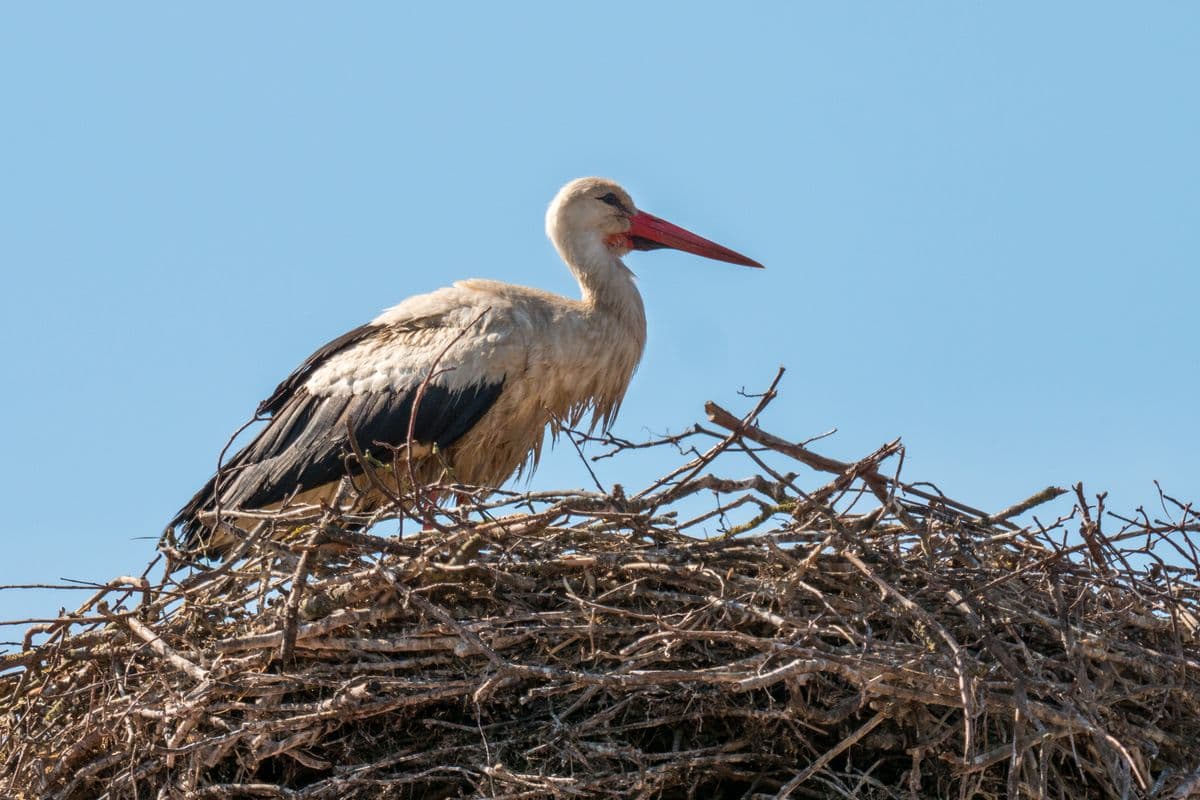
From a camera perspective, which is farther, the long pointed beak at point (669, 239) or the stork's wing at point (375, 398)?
the long pointed beak at point (669, 239)

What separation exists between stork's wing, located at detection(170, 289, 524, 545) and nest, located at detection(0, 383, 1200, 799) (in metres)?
1.49

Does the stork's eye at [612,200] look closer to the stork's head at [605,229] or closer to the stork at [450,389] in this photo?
the stork's head at [605,229]

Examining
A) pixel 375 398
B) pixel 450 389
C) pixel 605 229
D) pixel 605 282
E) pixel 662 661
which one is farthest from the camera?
pixel 605 229

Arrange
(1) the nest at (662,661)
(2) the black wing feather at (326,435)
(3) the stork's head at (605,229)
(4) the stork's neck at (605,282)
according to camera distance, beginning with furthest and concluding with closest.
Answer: (3) the stork's head at (605,229) < (4) the stork's neck at (605,282) < (2) the black wing feather at (326,435) < (1) the nest at (662,661)

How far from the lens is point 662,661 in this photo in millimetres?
4117

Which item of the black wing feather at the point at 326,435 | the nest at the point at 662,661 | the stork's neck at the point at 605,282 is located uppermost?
the stork's neck at the point at 605,282

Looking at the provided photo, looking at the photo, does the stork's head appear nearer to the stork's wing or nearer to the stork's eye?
the stork's eye

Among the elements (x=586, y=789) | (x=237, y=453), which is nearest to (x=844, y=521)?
(x=586, y=789)

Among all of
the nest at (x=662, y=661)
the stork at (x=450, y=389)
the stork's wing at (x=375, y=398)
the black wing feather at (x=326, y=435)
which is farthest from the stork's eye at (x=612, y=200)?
the nest at (x=662, y=661)

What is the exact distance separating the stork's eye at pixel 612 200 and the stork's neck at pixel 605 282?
195mm

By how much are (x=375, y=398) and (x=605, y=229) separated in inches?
53.1

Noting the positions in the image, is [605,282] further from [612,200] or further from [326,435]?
[326,435]

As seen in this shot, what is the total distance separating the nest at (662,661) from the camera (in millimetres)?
3930

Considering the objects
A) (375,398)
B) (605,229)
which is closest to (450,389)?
(375,398)
